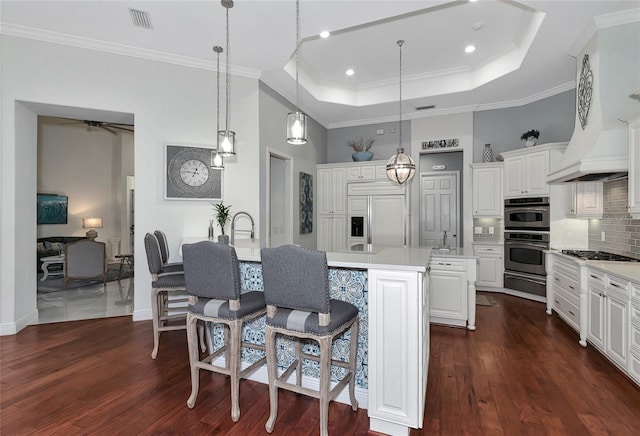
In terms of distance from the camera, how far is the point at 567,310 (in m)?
3.67

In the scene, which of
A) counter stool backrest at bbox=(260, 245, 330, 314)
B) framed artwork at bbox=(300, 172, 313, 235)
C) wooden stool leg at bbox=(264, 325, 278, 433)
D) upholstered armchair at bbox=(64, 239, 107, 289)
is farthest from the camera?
framed artwork at bbox=(300, 172, 313, 235)

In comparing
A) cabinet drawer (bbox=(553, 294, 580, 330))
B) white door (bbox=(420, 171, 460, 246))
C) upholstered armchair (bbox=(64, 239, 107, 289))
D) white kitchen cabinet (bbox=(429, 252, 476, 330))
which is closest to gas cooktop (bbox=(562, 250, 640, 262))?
cabinet drawer (bbox=(553, 294, 580, 330))

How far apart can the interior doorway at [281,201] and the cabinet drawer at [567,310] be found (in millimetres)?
3798

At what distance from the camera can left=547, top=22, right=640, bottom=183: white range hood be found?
307 centimetres

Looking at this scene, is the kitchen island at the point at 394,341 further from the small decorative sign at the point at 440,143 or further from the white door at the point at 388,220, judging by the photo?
the small decorative sign at the point at 440,143

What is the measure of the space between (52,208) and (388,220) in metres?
7.30

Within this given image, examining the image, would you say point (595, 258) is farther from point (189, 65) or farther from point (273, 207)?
point (189, 65)

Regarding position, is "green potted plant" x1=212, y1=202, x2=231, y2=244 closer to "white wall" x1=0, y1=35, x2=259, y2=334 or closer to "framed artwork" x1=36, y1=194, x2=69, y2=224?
"white wall" x1=0, y1=35, x2=259, y2=334

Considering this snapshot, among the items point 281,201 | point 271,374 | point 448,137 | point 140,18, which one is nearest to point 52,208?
point 281,201

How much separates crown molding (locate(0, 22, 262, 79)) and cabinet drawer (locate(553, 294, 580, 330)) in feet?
15.5

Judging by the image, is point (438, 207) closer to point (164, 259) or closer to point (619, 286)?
point (619, 286)

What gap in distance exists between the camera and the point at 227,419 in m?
2.03

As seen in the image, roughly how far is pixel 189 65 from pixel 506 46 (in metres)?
4.19

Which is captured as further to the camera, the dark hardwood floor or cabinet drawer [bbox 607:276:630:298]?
cabinet drawer [bbox 607:276:630:298]
